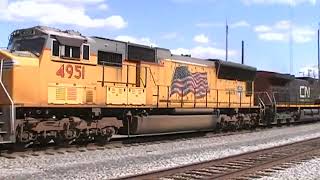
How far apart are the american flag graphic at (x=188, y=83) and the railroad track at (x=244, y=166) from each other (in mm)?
5764

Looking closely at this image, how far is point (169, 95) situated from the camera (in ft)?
64.5

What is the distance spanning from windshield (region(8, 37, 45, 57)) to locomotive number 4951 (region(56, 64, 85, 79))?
85 cm

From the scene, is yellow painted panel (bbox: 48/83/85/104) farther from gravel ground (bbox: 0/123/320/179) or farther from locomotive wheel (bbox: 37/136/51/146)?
gravel ground (bbox: 0/123/320/179)

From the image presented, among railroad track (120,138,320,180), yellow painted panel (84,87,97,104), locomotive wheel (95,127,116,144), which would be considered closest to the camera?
railroad track (120,138,320,180)

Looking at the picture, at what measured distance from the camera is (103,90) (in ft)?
53.1

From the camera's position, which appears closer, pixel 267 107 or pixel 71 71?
pixel 71 71

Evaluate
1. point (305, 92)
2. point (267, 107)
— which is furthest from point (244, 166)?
point (305, 92)

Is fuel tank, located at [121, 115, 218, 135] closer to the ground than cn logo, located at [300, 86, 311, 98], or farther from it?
closer to the ground

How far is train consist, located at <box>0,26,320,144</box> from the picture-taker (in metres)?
13.8

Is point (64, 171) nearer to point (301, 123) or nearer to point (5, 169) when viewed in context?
point (5, 169)

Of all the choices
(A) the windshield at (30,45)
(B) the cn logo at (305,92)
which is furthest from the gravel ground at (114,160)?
(B) the cn logo at (305,92)

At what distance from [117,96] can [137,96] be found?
45.5 inches

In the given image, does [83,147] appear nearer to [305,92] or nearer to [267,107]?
[267,107]

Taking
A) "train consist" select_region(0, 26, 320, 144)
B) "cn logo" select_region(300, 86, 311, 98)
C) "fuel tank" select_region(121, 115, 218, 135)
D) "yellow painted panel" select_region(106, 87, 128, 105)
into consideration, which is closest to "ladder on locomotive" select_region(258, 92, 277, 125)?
"train consist" select_region(0, 26, 320, 144)
